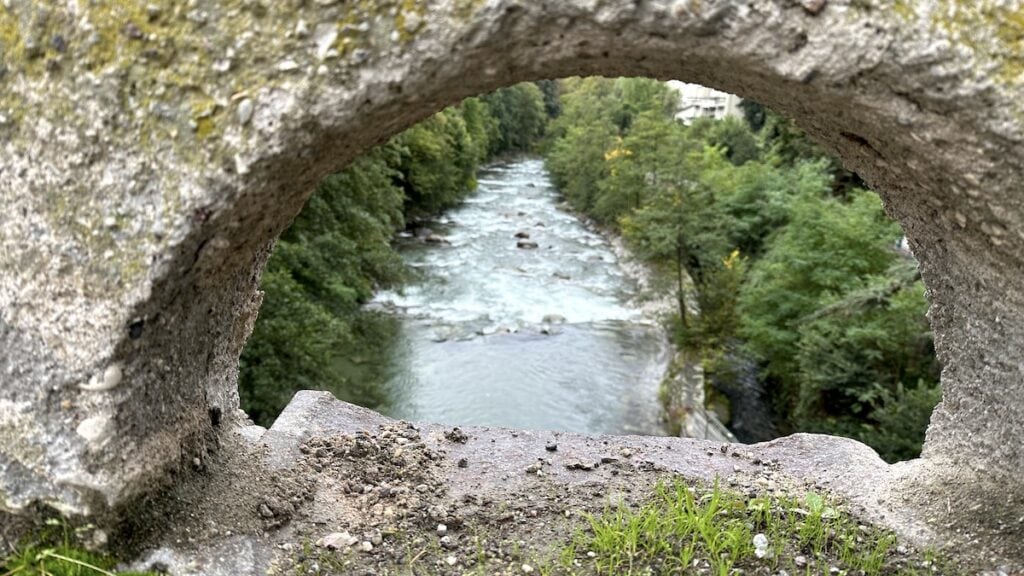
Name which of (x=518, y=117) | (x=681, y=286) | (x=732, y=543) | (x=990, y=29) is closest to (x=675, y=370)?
(x=681, y=286)

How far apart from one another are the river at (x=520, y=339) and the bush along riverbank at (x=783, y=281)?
4.61 feet

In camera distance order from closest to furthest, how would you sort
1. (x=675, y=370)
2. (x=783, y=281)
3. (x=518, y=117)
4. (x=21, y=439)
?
(x=21, y=439), (x=783, y=281), (x=675, y=370), (x=518, y=117)

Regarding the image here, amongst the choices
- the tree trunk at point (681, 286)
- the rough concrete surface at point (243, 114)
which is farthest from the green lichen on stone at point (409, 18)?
the tree trunk at point (681, 286)

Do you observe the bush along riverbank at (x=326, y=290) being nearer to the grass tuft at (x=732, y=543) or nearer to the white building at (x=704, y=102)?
the grass tuft at (x=732, y=543)

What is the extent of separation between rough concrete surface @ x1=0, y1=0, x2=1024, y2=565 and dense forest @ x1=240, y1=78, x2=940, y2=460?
6443mm

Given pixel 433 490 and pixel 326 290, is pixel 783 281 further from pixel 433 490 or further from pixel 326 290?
pixel 433 490

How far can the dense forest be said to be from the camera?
31.1 feet

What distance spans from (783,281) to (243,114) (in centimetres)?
1243

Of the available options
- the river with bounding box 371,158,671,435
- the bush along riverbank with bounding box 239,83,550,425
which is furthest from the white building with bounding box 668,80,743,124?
the bush along riverbank with bounding box 239,83,550,425

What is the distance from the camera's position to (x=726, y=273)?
16781 millimetres

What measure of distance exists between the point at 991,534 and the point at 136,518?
3588mm

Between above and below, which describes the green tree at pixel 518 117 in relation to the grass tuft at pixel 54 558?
below

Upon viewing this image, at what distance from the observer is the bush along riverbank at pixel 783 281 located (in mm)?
10258

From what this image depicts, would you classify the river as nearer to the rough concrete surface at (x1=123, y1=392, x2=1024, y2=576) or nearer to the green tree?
the rough concrete surface at (x1=123, y1=392, x2=1024, y2=576)
